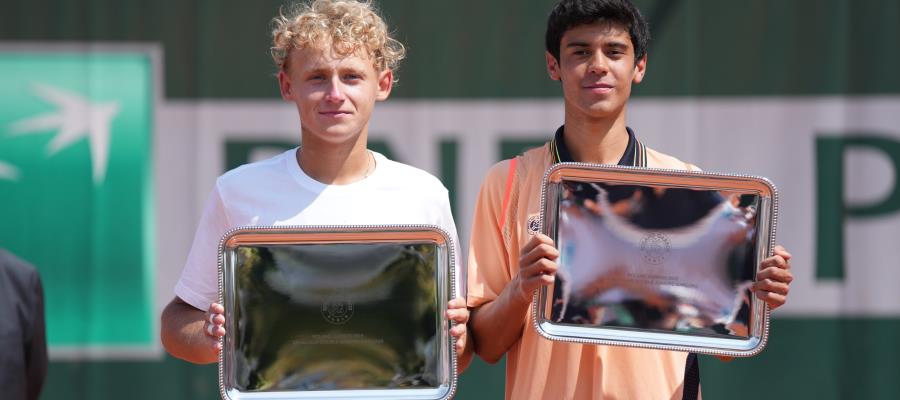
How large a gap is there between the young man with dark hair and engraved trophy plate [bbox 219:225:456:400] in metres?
0.18

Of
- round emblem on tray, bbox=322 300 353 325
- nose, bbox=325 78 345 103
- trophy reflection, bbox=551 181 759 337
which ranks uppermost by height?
nose, bbox=325 78 345 103

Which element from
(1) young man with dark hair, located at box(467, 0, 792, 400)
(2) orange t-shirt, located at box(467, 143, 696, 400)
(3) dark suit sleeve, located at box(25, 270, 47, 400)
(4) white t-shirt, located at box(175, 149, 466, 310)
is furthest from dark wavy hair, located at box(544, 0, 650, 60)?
(3) dark suit sleeve, located at box(25, 270, 47, 400)

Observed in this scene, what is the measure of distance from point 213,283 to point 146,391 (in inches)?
88.3

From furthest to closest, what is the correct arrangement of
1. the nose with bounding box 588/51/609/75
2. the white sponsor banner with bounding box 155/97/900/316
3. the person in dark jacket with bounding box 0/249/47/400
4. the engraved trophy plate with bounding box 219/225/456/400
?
the white sponsor banner with bounding box 155/97/900/316 → the person in dark jacket with bounding box 0/249/47/400 → the nose with bounding box 588/51/609/75 → the engraved trophy plate with bounding box 219/225/456/400

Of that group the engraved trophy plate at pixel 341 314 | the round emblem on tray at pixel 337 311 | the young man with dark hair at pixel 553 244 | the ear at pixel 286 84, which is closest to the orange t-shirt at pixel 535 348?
the young man with dark hair at pixel 553 244

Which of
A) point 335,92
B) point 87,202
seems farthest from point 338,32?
point 87,202

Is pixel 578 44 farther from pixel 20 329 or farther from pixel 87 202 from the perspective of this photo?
pixel 87 202

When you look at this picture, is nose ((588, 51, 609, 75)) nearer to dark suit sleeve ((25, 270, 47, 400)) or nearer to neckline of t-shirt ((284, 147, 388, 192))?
neckline of t-shirt ((284, 147, 388, 192))

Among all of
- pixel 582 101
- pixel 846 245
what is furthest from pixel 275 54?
pixel 846 245

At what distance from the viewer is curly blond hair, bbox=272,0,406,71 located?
93.7 inches

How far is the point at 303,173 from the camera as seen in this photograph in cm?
244

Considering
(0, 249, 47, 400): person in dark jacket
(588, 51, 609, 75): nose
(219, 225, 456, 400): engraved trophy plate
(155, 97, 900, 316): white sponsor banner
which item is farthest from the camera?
(155, 97, 900, 316): white sponsor banner

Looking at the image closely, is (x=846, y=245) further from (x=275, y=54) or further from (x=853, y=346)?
(x=275, y=54)

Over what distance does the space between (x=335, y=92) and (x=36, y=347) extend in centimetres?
99
